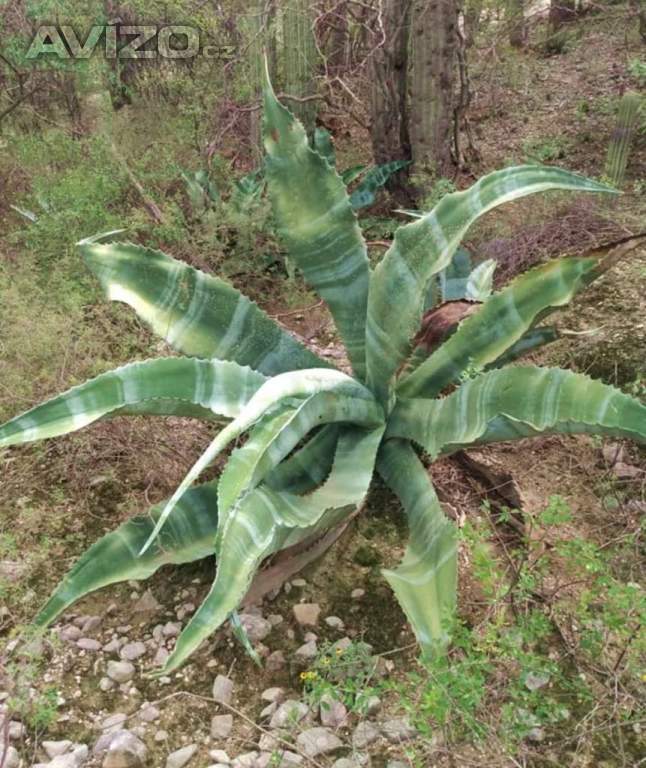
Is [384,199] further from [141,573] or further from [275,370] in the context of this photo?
[141,573]

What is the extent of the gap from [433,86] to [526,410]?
2.19 metres

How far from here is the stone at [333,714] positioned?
48.8 inches

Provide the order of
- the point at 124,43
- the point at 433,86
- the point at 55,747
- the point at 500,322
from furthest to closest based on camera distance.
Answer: the point at 124,43, the point at 433,86, the point at 500,322, the point at 55,747

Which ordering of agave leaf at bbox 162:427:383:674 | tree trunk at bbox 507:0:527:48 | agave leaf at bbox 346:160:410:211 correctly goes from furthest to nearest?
tree trunk at bbox 507:0:527:48
agave leaf at bbox 346:160:410:211
agave leaf at bbox 162:427:383:674

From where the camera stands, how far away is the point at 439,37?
2930 mm

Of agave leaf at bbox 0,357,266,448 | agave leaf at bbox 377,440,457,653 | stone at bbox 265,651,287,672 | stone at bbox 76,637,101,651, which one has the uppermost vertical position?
agave leaf at bbox 0,357,266,448

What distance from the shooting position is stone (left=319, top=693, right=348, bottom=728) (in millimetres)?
1239

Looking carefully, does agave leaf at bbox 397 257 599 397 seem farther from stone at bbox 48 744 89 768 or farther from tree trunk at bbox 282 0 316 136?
tree trunk at bbox 282 0 316 136

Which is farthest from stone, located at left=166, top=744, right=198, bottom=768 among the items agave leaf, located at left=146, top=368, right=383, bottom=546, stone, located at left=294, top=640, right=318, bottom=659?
agave leaf, located at left=146, top=368, right=383, bottom=546

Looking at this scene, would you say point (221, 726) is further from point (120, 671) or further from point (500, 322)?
point (500, 322)

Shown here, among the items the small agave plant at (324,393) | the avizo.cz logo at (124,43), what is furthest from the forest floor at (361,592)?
the avizo.cz logo at (124,43)

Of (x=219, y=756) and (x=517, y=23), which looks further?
(x=517, y=23)

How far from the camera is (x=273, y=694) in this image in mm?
1312

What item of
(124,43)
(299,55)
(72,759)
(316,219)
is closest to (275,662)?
(72,759)
